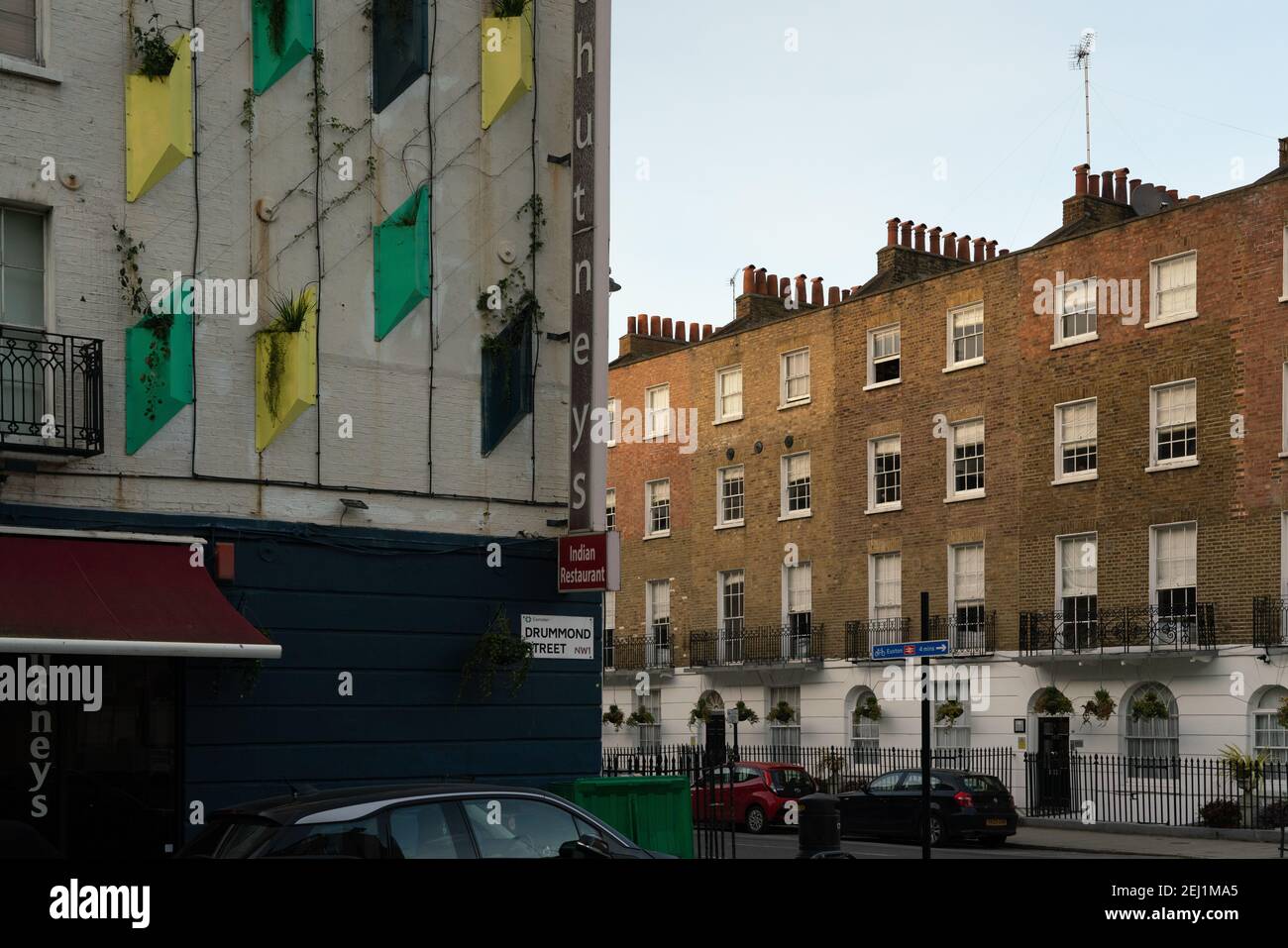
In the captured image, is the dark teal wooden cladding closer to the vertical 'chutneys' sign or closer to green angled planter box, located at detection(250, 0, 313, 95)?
the vertical 'chutneys' sign

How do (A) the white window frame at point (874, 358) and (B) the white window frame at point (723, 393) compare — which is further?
(B) the white window frame at point (723, 393)

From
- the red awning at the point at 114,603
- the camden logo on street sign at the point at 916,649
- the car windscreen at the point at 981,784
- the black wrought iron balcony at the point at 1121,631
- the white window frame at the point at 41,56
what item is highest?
the white window frame at the point at 41,56

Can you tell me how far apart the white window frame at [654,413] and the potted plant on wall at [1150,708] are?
1918 cm

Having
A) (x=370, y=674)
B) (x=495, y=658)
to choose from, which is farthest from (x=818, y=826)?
(x=370, y=674)

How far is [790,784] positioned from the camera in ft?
108

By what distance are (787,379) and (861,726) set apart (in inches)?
Answer: 410

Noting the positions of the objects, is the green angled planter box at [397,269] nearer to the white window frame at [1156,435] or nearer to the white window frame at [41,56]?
the white window frame at [41,56]

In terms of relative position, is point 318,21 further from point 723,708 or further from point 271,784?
point 723,708

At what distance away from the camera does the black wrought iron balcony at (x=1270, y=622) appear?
104 ft

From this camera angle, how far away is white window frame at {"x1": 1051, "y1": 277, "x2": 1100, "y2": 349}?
3634cm

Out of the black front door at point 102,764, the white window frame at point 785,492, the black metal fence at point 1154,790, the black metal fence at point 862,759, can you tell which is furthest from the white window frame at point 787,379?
the black front door at point 102,764

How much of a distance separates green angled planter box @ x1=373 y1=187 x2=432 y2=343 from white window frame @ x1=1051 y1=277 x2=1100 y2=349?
24.0 meters
